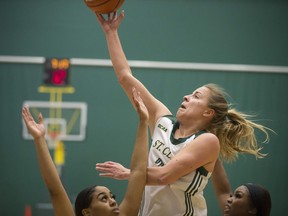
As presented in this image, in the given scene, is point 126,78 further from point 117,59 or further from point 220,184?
point 220,184

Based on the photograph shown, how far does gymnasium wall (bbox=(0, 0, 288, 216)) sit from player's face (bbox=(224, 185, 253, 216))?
3.32 meters

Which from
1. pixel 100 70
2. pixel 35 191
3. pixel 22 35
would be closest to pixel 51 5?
pixel 22 35

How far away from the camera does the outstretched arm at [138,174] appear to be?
2543 mm

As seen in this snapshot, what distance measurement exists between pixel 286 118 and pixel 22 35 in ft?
10.7

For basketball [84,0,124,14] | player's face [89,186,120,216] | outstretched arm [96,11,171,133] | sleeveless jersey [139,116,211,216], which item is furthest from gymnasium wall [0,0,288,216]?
player's face [89,186,120,216]

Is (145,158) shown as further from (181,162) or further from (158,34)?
(158,34)

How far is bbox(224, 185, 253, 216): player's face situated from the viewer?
2787 mm

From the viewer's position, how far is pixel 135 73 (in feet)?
20.3

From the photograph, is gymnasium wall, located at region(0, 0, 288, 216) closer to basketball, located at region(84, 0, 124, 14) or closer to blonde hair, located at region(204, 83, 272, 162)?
basketball, located at region(84, 0, 124, 14)

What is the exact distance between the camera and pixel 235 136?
3.00 metres

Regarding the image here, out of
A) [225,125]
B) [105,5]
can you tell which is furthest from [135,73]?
[225,125]

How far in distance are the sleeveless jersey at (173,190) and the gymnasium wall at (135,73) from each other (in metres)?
3.26

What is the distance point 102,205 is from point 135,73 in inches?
144

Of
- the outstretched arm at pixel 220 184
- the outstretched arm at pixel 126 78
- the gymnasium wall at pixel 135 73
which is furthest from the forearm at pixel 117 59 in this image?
the gymnasium wall at pixel 135 73
